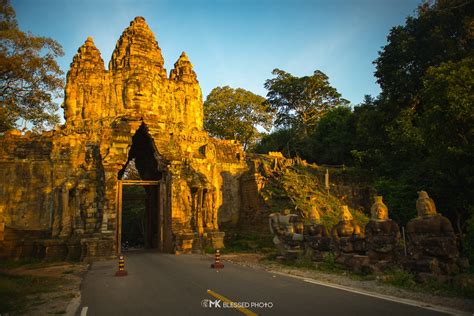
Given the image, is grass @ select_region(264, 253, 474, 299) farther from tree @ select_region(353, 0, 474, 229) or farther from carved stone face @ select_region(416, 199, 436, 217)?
tree @ select_region(353, 0, 474, 229)

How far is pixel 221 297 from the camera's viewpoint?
7.68 metres

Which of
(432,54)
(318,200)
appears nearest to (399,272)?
(318,200)

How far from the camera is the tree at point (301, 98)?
49.1 meters

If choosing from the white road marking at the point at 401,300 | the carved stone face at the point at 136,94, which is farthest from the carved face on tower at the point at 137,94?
the white road marking at the point at 401,300

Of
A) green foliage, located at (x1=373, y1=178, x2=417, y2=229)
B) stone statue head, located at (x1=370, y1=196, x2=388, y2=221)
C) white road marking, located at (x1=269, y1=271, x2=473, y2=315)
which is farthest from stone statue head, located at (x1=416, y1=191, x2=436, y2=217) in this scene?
green foliage, located at (x1=373, y1=178, x2=417, y2=229)

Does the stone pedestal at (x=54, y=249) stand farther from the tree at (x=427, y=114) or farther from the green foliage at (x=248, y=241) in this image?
the tree at (x=427, y=114)

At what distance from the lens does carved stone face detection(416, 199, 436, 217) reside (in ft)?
28.2

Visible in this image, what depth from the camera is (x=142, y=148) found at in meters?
27.8

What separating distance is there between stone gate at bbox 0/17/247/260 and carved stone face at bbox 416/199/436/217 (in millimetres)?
13552

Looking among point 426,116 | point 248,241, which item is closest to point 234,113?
point 248,241

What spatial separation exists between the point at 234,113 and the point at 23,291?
40.9 m

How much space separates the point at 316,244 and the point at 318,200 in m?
12.0

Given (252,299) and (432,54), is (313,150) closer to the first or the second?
(432,54)

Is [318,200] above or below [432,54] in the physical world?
below
